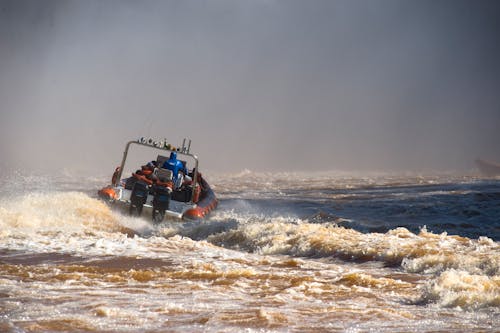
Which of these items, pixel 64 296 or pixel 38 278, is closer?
pixel 64 296

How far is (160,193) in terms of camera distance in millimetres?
14734

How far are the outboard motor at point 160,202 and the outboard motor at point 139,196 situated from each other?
293 mm

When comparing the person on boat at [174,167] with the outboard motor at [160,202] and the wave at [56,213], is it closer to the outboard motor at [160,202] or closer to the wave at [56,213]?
the outboard motor at [160,202]

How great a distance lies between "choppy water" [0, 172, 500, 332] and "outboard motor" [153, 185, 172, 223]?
0.27m

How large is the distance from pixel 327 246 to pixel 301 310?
5581mm

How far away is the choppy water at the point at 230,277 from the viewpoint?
5.53m

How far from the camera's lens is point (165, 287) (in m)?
7.20

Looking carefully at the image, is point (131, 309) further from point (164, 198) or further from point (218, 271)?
point (164, 198)

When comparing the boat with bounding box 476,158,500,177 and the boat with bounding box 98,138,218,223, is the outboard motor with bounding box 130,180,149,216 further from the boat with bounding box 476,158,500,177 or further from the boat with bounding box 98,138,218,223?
the boat with bounding box 476,158,500,177

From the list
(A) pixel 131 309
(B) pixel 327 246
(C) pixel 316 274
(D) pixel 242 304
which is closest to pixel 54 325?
(A) pixel 131 309

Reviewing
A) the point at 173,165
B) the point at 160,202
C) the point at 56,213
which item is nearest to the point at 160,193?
the point at 160,202

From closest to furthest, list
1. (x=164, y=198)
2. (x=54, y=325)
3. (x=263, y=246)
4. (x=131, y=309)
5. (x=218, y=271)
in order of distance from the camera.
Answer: (x=54, y=325) < (x=131, y=309) < (x=218, y=271) < (x=263, y=246) < (x=164, y=198)

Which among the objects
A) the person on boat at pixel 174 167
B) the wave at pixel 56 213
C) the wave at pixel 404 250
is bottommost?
the wave at pixel 56 213

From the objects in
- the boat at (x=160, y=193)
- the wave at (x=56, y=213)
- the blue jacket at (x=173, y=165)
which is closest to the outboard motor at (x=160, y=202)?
the boat at (x=160, y=193)
